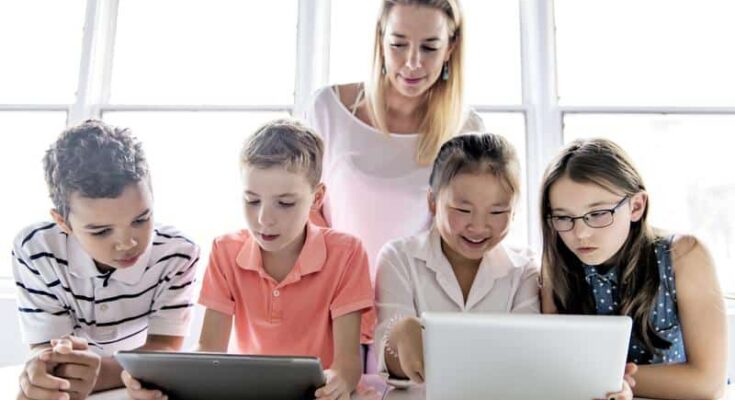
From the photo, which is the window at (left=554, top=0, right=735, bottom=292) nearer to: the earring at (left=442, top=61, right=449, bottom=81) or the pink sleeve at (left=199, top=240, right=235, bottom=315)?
the earring at (left=442, top=61, right=449, bottom=81)

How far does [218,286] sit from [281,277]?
0.45 ft

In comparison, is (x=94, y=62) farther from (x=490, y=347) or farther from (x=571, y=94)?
(x=490, y=347)

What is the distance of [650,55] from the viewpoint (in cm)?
246

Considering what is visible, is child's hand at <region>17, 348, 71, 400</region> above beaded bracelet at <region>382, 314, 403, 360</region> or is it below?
below

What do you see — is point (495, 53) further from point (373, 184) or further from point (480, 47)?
point (373, 184)

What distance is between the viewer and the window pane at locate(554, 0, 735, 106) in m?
2.44

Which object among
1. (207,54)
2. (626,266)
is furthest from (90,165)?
(207,54)

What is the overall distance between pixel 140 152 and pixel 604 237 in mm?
996

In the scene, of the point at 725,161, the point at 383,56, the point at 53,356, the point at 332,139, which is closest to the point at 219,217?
the point at 332,139

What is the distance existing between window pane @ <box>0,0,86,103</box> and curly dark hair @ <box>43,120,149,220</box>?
5.26ft

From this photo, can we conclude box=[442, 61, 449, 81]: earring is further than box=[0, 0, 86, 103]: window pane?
No

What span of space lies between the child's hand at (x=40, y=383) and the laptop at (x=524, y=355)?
0.61m

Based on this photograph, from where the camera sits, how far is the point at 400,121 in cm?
164

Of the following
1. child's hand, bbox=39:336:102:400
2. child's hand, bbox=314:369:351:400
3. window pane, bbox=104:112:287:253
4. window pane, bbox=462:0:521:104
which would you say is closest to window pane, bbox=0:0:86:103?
window pane, bbox=104:112:287:253
